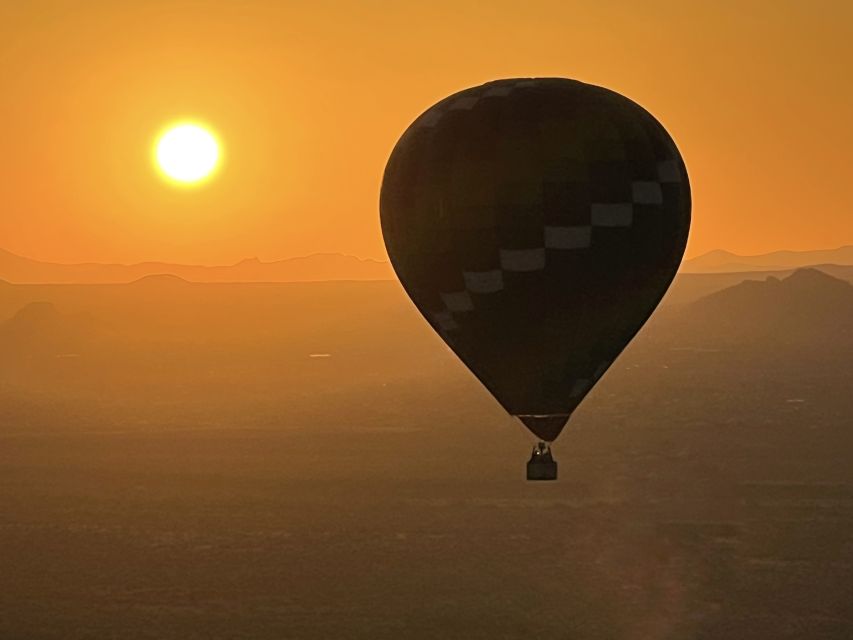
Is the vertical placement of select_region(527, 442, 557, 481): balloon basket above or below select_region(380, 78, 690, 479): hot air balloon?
below

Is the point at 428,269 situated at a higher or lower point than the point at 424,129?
lower

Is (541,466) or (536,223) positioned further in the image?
(536,223)

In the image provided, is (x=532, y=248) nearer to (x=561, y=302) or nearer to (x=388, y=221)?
(x=561, y=302)

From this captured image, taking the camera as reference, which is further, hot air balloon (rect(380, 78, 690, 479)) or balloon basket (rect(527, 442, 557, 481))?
hot air balloon (rect(380, 78, 690, 479))

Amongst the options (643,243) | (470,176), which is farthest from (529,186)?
(643,243)

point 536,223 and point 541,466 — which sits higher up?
point 536,223
